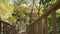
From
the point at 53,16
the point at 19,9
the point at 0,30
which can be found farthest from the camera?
the point at 19,9

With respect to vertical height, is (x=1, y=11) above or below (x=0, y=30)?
above

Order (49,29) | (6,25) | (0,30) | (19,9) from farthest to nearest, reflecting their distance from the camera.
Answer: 1. (19,9)
2. (6,25)
3. (0,30)
4. (49,29)

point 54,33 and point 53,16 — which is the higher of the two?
point 53,16

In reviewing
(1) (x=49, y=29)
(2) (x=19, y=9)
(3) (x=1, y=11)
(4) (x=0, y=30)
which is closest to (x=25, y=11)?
(2) (x=19, y=9)

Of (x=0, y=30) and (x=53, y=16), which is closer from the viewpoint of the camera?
(x=53, y=16)

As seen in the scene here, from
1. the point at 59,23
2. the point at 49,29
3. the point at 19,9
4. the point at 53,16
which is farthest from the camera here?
the point at 19,9

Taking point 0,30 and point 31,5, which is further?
point 31,5

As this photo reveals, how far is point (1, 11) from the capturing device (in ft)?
32.1

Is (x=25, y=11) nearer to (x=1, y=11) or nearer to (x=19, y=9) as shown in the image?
(x=19, y=9)

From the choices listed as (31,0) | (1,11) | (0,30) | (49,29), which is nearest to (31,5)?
(31,0)

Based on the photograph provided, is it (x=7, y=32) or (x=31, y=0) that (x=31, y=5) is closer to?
(x=31, y=0)

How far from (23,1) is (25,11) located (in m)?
0.97

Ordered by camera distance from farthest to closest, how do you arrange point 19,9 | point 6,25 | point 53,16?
point 19,9 < point 6,25 < point 53,16

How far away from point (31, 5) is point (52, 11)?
16.7m
